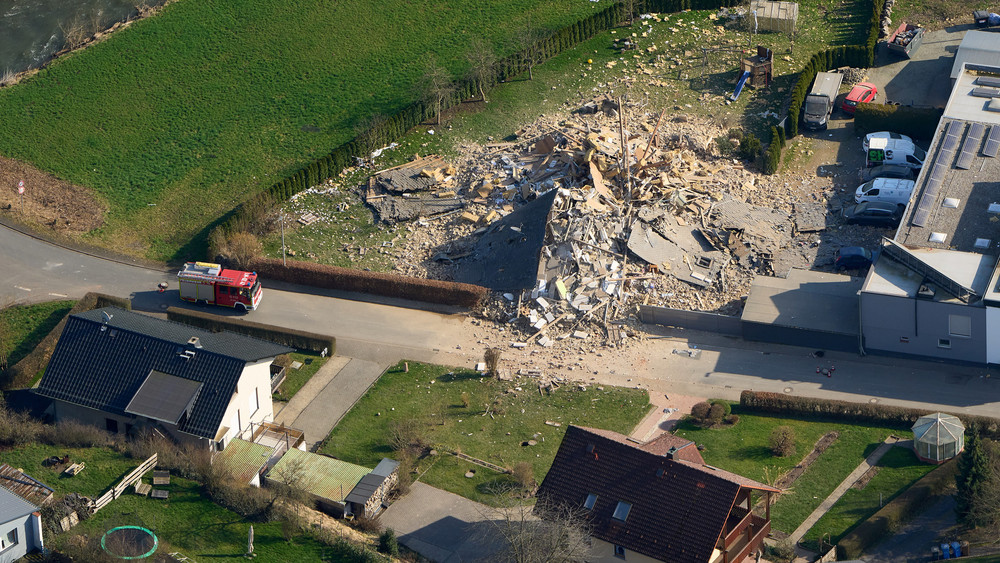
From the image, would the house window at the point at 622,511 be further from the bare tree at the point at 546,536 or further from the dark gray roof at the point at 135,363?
the dark gray roof at the point at 135,363

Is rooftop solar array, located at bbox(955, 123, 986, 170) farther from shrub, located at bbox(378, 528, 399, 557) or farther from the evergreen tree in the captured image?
shrub, located at bbox(378, 528, 399, 557)

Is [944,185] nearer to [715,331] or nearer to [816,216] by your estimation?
[816,216]

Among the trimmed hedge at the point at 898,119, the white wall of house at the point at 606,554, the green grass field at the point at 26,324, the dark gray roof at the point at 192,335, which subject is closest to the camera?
the white wall of house at the point at 606,554

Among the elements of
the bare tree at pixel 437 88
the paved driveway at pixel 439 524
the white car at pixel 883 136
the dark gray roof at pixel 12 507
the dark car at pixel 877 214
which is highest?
the bare tree at pixel 437 88

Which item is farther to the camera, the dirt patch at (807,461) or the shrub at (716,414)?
the shrub at (716,414)

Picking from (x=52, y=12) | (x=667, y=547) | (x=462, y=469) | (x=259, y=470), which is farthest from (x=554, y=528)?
(x=52, y=12)

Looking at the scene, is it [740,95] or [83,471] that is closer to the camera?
[83,471]

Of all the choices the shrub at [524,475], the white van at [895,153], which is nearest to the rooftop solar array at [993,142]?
the white van at [895,153]
